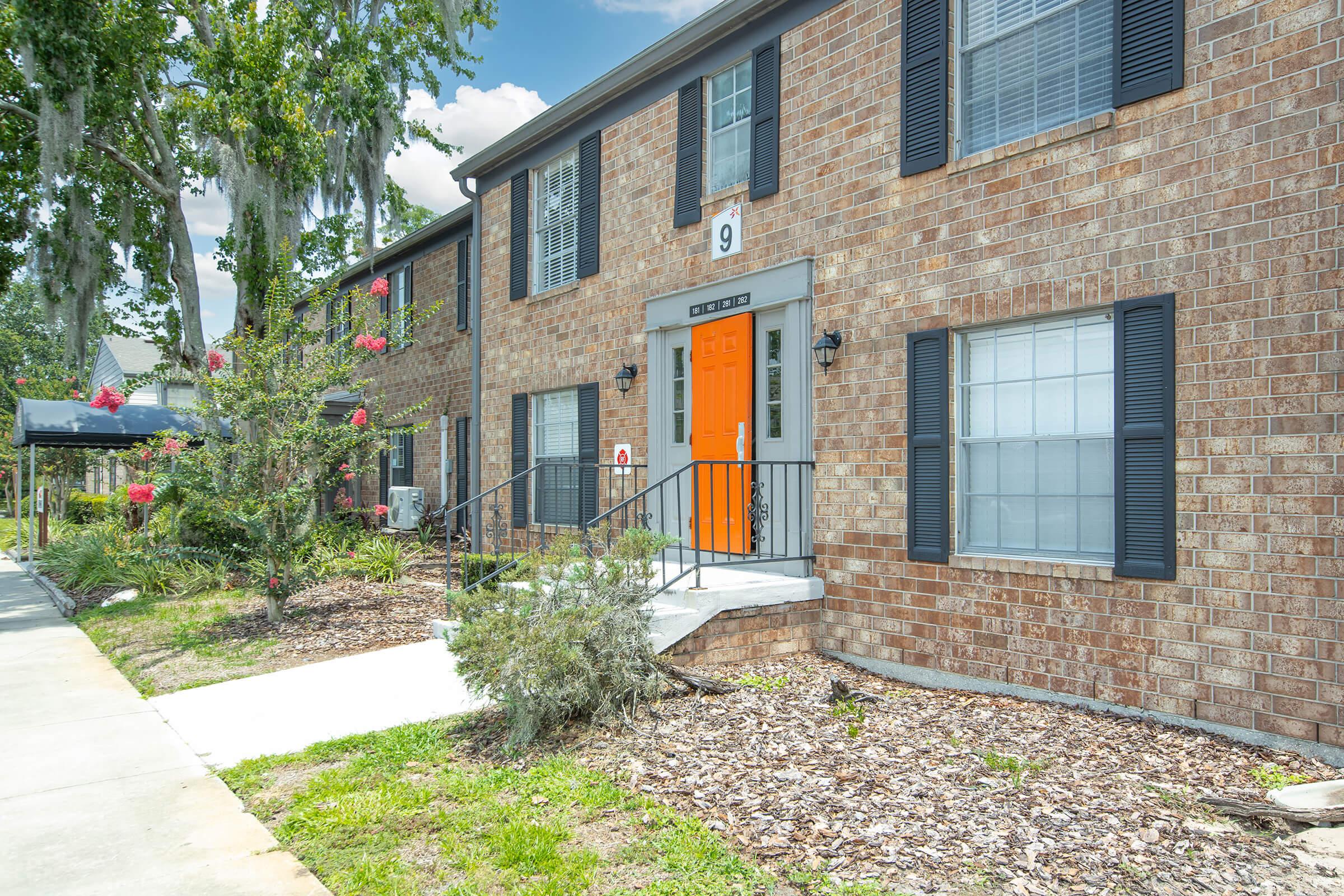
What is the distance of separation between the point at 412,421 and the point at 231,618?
679 centimetres

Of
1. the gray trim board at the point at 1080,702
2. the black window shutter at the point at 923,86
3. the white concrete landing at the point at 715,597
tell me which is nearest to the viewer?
the gray trim board at the point at 1080,702

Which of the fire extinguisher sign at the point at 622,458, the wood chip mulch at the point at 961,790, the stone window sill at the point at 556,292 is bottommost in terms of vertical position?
the wood chip mulch at the point at 961,790

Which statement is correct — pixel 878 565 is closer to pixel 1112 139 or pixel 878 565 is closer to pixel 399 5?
pixel 1112 139

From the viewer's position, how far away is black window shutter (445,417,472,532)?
13477mm

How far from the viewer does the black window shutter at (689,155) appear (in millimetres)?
8203

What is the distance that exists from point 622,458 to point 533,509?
2206 millimetres

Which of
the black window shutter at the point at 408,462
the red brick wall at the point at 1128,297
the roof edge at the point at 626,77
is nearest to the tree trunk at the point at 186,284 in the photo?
the black window shutter at the point at 408,462

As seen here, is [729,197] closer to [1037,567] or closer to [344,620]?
[1037,567]

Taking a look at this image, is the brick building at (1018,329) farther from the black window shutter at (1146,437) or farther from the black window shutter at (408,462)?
the black window shutter at (408,462)

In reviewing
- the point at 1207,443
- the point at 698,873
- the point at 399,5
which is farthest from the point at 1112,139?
the point at 399,5

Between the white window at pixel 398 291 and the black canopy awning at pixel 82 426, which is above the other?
the white window at pixel 398 291

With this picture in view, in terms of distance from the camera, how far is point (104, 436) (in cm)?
1397

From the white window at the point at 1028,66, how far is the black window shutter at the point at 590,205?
4.41 m

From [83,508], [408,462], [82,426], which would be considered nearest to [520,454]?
[408,462]
